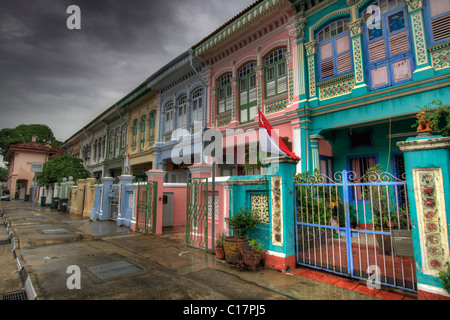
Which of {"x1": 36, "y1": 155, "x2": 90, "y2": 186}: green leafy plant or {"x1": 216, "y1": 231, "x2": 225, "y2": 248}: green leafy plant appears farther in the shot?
{"x1": 36, "y1": 155, "x2": 90, "y2": 186}: green leafy plant

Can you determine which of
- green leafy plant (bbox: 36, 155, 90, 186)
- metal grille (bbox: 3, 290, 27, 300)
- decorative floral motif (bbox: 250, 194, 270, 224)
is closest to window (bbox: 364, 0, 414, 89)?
decorative floral motif (bbox: 250, 194, 270, 224)

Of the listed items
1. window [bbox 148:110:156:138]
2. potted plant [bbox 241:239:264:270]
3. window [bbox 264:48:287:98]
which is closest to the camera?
potted plant [bbox 241:239:264:270]

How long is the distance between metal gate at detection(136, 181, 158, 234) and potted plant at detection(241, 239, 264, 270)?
4940 millimetres

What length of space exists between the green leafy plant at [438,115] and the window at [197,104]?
9.42 metres

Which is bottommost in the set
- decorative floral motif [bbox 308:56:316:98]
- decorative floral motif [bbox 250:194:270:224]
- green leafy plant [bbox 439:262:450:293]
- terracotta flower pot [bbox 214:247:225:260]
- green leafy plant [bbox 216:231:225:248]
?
terracotta flower pot [bbox 214:247:225:260]

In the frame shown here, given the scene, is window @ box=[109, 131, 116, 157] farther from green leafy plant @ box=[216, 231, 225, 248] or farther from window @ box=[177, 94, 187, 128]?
green leafy plant @ box=[216, 231, 225, 248]

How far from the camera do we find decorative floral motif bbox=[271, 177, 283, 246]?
5004mm

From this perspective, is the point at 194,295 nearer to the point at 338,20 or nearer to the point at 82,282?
the point at 82,282

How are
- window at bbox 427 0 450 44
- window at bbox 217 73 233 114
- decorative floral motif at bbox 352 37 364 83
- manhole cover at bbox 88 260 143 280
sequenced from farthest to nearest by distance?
1. window at bbox 217 73 233 114
2. decorative floral motif at bbox 352 37 364 83
3. window at bbox 427 0 450 44
4. manhole cover at bbox 88 260 143 280

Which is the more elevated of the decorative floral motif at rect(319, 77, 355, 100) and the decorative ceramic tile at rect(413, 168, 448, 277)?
the decorative floral motif at rect(319, 77, 355, 100)

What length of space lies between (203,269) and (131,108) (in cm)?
1710

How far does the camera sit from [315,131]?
27.3 ft

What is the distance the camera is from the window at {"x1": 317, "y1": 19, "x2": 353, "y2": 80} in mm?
7902

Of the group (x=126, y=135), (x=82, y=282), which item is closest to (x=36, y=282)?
(x=82, y=282)
